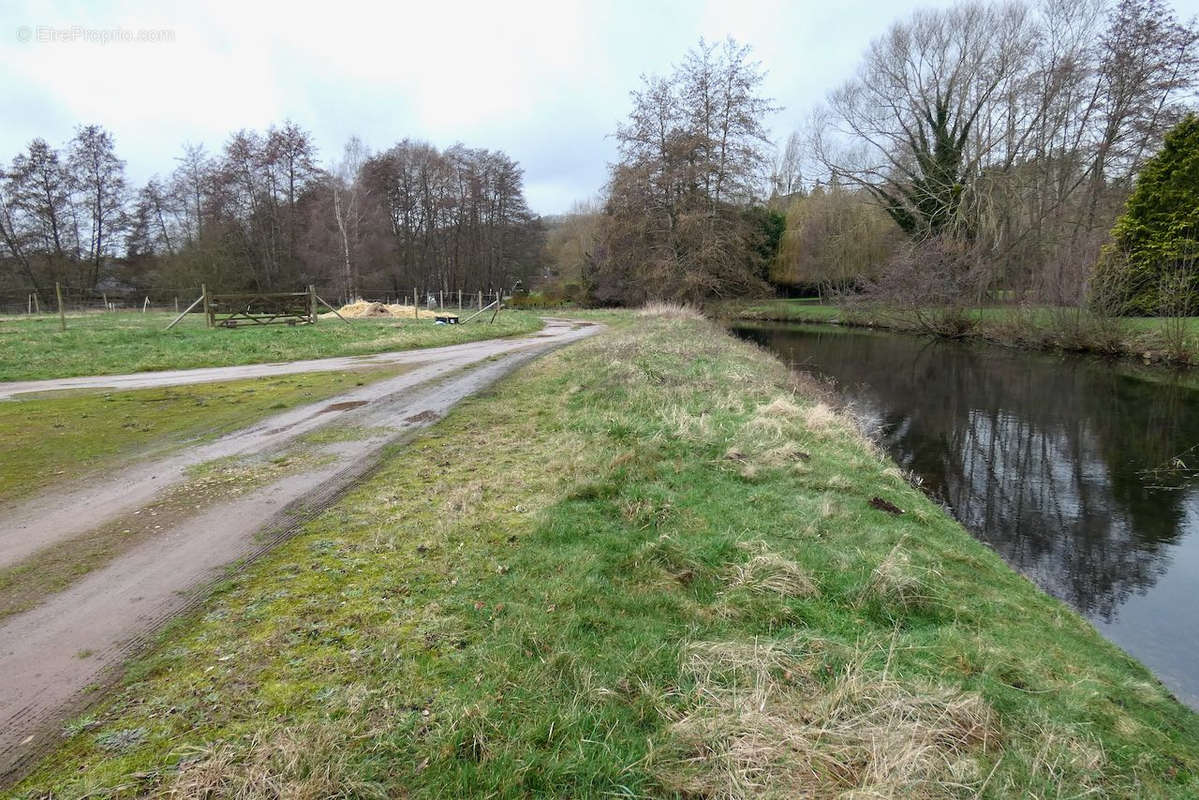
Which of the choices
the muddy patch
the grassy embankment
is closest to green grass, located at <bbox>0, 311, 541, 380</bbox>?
the muddy patch

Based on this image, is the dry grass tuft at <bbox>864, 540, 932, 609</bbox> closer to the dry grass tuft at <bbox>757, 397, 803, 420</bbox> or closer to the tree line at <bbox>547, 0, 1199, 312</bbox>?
the dry grass tuft at <bbox>757, 397, 803, 420</bbox>

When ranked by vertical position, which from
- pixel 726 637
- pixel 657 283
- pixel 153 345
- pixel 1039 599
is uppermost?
pixel 657 283

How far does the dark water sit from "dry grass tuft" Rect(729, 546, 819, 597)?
3032mm

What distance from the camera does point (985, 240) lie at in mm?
29875

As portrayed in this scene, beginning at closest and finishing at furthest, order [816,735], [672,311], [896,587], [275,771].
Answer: [275,771], [816,735], [896,587], [672,311]

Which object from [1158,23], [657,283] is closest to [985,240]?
[1158,23]

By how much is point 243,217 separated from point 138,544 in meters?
48.2

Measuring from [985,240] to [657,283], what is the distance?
17.5 m

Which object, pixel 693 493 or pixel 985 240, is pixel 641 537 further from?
pixel 985 240

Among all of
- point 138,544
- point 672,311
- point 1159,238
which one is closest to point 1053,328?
point 1159,238

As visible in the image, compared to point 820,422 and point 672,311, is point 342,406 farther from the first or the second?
point 672,311

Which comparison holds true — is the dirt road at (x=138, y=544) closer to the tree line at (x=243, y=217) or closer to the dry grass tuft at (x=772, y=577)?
the dry grass tuft at (x=772, y=577)

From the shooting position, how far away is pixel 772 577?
A: 412 centimetres

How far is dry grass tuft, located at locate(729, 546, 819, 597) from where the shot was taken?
13.2 ft
